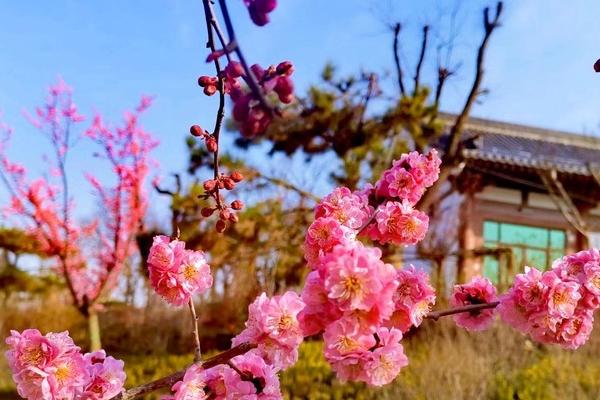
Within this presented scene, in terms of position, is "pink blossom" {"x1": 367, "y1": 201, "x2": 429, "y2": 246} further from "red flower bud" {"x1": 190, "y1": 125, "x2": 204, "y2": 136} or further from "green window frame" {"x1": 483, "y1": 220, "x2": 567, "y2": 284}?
"green window frame" {"x1": 483, "y1": 220, "x2": 567, "y2": 284}

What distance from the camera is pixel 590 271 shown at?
5.23 ft

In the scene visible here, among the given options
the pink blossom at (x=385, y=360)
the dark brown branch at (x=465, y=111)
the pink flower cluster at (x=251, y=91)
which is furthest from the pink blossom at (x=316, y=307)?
the dark brown branch at (x=465, y=111)

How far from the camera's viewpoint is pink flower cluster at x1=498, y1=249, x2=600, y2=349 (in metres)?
1.55

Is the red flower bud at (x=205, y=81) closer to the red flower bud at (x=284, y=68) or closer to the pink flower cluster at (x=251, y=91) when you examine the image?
the pink flower cluster at (x=251, y=91)

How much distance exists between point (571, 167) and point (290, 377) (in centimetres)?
677

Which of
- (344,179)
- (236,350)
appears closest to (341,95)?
(344,179)

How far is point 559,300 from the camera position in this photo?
1558mm

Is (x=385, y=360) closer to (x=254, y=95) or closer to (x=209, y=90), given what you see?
(x=209, y=90)

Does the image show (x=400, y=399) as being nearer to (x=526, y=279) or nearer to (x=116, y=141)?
(x=526, y=279)

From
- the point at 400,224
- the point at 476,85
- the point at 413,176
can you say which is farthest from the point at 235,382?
the point at 476,85

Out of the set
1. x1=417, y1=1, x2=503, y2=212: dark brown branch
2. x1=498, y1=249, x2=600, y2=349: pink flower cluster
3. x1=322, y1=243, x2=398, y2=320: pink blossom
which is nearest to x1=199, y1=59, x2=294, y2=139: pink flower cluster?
x1=322, y1=243, x2=398, y2=320: pink blossom

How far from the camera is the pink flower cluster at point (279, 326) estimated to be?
128 cm

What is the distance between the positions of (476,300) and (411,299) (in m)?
0.34

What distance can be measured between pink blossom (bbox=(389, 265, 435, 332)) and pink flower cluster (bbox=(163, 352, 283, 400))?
0.28 meters
